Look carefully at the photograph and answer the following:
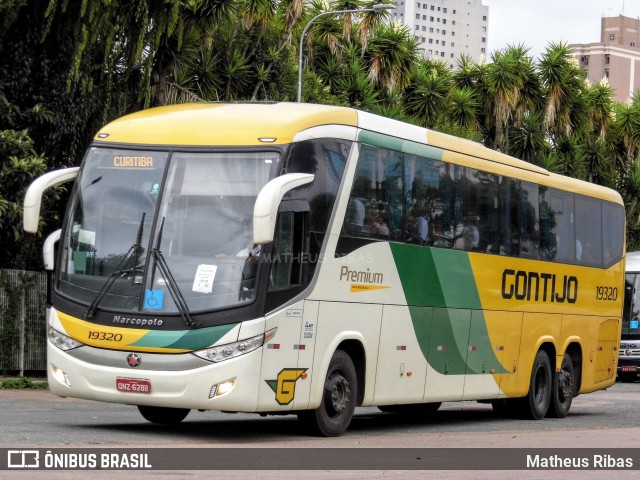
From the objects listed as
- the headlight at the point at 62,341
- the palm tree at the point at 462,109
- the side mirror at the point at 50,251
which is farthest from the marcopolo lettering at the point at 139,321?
the palm tree at the point at 462,109

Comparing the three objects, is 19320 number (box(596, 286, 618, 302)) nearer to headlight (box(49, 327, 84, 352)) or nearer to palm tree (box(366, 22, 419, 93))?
headlight (box(49, 327, 84, 352))

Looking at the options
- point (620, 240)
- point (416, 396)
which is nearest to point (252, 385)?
point (416, 396)

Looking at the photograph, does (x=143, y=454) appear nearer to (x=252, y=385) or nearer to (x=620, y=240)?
(x=252, y=385)

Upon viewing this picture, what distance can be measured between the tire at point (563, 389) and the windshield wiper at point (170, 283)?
9213mm

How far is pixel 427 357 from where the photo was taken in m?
16.8

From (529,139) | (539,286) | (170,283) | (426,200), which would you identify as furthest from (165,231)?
A: (529,139)

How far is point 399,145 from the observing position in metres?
16.1

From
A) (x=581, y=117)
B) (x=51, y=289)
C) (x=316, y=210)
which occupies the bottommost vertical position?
(x=51, y=289)

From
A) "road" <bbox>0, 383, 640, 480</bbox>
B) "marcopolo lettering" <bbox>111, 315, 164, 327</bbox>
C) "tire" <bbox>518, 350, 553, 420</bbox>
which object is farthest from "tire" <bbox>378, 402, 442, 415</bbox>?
"marcopolo lettering" <bbox>111, 315, 164, 327</bbox>

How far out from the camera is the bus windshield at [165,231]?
13.2 meters

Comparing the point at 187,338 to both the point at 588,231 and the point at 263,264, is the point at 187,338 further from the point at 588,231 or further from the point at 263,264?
the point at 588,231

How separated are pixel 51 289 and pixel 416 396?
190 inches

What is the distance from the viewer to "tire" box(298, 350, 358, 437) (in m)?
14.4

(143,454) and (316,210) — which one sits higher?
(316,210)
